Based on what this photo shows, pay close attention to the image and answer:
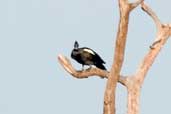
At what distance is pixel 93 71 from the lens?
13914 mm

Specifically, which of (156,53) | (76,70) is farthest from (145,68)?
(76,70)

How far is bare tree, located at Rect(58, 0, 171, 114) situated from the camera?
41.3 ft

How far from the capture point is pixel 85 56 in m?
16.2

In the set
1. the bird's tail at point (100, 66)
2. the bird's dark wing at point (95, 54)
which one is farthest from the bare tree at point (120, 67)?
the bird's dark wing at point (95, 54)

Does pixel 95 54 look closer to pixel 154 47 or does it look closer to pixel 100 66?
pixel 100 66

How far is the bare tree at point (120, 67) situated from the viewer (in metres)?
12.6

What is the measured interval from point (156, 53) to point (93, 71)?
1.17 metres

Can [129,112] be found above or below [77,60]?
below

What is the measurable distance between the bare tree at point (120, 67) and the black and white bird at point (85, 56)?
1.85 meters

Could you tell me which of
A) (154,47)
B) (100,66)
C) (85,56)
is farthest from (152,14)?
(85,56)

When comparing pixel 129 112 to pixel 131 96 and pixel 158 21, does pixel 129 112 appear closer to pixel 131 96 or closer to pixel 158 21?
pixel 131 96

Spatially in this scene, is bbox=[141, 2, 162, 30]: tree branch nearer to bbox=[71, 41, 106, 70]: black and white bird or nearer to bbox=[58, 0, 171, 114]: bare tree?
bbox=[58, 0, 171, 114]: bare tree

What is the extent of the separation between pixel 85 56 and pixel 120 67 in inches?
132

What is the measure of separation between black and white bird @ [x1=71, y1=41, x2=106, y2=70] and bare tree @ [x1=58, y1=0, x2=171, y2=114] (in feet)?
6.06
